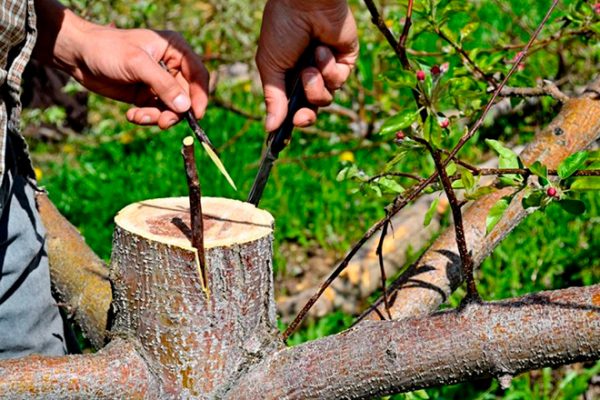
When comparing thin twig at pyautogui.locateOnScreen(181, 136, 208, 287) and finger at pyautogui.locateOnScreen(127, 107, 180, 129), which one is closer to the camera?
thin twig at pyautogui.locateOnScreen(181, 136, 208, 287)

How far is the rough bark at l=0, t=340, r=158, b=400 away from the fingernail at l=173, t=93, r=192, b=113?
24.8 inches

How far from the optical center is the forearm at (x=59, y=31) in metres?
2.12

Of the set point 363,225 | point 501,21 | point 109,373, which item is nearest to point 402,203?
point 109,373

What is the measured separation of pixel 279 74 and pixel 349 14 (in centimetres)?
23

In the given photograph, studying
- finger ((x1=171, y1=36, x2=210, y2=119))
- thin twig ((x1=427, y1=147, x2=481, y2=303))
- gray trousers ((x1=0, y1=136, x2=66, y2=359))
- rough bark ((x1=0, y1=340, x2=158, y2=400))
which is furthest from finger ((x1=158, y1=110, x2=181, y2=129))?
thin twig ((x1=427, y1=147, x2=481, y2=303))

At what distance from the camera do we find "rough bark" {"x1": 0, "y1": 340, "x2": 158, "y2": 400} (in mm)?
1435

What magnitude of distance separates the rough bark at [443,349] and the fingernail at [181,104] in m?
0.70

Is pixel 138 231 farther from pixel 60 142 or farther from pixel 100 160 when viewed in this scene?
pixel 60 142

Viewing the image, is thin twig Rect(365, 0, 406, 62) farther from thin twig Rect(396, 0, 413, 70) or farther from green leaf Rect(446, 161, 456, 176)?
green leaf Rect(446, 161, 456, 176)

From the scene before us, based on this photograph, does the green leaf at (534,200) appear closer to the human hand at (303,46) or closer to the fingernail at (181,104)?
the human hand at (303,46)

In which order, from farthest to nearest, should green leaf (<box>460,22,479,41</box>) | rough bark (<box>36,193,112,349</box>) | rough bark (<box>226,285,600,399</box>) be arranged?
1. green leaf (<box>460,22,479,41</box>)
2. rough bark (<box>36,193,112,349</box>)
3. rough bark (<box>226,285,600,399</box>)

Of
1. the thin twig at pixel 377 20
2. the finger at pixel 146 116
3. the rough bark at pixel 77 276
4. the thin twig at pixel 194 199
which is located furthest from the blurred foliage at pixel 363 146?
the rough bark at pixel 77 276

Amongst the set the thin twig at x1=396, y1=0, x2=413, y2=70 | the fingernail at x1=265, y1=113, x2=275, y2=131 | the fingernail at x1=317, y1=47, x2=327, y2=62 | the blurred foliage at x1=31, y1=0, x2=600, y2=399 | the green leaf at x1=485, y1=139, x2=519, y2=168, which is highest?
the thin twig at x1=396, y1=0, x2=413, y2=70

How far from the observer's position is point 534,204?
56.4 inches
